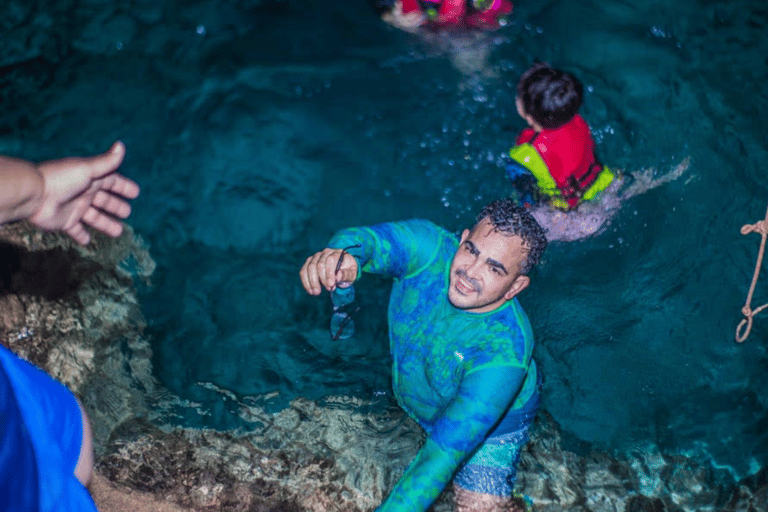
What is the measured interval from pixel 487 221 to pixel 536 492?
1.72 m

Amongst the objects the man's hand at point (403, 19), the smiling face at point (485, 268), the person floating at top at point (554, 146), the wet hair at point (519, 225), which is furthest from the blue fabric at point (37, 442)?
the man's hand at point (403, 19)

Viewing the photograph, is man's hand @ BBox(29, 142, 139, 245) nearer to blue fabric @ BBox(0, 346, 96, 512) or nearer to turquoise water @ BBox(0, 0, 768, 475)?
blue fabric @ BBox(0, 346, 96, 512)

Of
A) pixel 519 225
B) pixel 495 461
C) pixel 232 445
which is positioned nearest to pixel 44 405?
pixel 232 445

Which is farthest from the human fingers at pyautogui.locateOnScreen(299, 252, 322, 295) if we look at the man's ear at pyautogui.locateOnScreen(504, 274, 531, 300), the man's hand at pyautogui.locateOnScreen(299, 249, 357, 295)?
the man's ear at pyautogui.locateOnScreen(504, 274, 531, 300)

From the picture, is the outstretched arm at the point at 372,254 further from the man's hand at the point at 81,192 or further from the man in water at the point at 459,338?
the man's hand at the point at 81,192

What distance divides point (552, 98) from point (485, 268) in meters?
1.61

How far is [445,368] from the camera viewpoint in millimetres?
3406

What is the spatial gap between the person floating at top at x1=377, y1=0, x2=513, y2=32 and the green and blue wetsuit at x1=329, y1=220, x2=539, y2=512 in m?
2.66

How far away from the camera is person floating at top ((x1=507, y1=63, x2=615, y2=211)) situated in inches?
169

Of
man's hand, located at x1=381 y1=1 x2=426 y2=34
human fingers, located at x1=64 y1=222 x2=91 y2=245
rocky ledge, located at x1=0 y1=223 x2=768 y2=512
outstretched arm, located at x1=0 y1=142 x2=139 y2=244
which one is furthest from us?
man's hand, located at x1=381 y1=1 x2=426 y2=34

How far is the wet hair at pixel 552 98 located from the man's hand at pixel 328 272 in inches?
75.9

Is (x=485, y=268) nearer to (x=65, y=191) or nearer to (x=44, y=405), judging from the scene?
(x=65, y=191)

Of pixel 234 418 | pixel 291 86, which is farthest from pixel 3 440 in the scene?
pixel 291 86

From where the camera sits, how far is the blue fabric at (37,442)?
5.59ft
